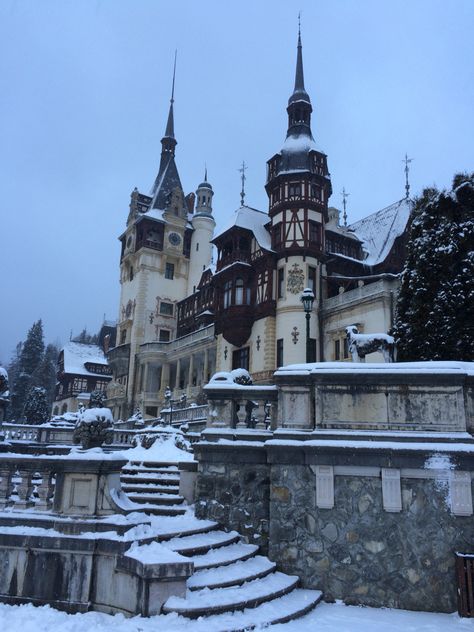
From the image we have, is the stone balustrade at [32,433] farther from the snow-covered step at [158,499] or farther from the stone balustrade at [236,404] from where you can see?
the stone balustrade at [236,404]

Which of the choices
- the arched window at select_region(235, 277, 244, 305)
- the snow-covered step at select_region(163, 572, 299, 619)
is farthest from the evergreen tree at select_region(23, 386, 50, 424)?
the snow-covered step at select_region(163, 572, 299, 619)

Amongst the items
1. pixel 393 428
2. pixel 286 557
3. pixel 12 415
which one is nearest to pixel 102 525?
pixel 286 557

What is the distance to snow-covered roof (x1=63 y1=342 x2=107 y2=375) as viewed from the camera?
257ft

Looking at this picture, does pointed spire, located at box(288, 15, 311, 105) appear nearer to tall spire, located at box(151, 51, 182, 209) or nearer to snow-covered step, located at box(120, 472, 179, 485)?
tall spire, located at box(151, 51, 182, 209)

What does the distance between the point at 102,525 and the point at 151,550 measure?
0.95m

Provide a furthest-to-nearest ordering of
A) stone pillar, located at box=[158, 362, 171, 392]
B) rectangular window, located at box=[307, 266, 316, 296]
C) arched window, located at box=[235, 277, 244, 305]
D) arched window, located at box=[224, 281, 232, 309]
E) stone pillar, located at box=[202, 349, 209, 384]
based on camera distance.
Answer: stone pillar, located at box=[158, 362, 171, 392], stone pillar, located at box=[202, 349, 209, 384], arched window, located at box=[224, 281, 232, 309], arched window, located at box=[235, 277, 244, 305], rectangular window, located at box=[307, 266, 316, 296]

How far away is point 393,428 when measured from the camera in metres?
9.36

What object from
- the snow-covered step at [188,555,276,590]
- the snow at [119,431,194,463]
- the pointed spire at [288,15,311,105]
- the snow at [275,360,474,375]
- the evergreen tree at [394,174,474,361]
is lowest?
the snow-covered step at [188,555,276,590]

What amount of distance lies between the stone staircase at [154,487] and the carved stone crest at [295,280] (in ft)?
76.8

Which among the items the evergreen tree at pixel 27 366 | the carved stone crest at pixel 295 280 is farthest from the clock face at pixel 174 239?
the evergreen tree at pixel 27 366

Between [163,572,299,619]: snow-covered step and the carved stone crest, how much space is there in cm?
2867

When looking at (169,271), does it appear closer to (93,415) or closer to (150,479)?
(150,479)

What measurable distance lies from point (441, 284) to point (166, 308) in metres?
46.8

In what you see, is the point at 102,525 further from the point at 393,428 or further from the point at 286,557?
the point at 393,428
